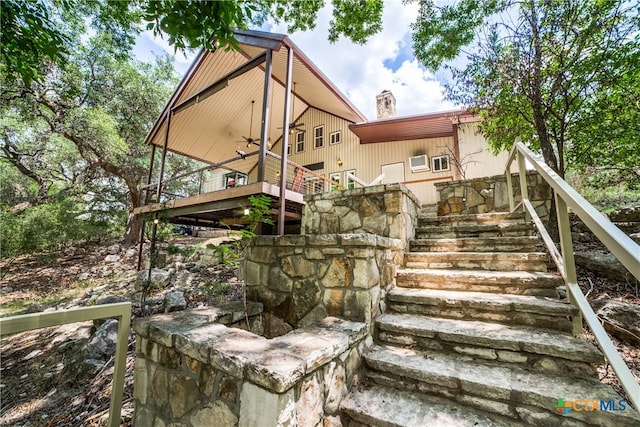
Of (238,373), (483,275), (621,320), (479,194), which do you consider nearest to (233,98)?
(479,194)

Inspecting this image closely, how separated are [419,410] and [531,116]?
447cm

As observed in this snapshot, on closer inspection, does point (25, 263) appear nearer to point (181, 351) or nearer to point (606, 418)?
point (181, 351)

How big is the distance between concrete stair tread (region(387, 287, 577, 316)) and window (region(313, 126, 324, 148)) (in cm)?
880

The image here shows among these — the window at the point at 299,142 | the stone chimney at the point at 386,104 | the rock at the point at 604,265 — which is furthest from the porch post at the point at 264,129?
the window at the point at 299,142

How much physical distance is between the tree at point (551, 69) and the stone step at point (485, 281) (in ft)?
7.05

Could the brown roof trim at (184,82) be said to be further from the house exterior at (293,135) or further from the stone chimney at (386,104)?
the stone chimney at (386,104)

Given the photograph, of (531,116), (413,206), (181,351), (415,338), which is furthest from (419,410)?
(531,116)

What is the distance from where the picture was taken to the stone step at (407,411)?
4.38 feet

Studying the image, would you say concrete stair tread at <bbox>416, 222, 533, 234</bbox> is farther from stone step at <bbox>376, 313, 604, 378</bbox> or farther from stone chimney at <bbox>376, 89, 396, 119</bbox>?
stone chimney at <bbox>376, 89, 396, 119</bbox>

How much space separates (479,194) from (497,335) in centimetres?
342

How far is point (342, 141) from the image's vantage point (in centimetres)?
988

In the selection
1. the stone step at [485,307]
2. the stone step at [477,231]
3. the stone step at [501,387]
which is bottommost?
the stone step at [501,387]

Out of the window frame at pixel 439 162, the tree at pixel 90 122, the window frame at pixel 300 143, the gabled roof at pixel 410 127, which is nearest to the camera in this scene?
the gabled roof at pixel 410 127

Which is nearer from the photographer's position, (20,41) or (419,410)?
(419,410)
